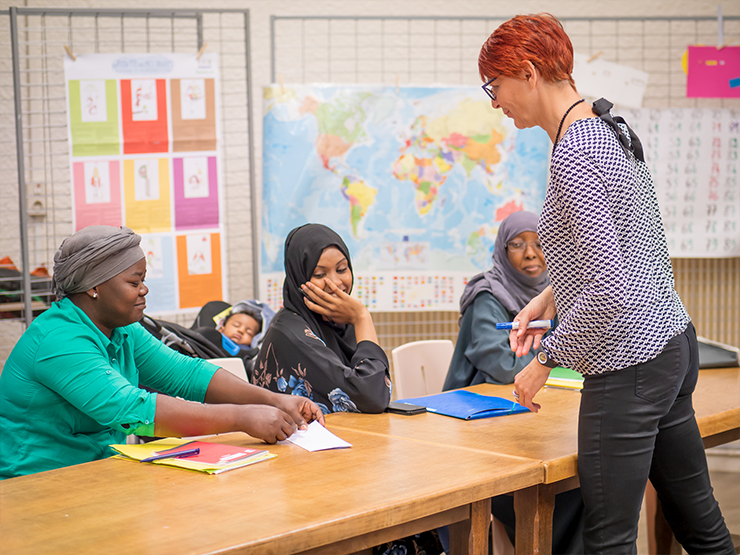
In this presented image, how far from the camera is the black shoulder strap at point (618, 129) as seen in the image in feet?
4.66

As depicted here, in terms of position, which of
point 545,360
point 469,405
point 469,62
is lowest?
point 469,405

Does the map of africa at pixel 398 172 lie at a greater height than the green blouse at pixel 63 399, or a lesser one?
greater

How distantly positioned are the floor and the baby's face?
2.02 m

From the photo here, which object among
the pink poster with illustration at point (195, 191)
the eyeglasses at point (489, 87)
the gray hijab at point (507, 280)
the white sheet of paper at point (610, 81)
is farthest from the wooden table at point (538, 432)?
the white sheet of paper at point (610, 81)

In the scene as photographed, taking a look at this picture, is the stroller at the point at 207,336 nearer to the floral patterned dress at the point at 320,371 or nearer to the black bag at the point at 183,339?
the black bag at the point at 183,339

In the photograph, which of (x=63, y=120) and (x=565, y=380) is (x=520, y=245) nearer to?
(x=565, y=380)

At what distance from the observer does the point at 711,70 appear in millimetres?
3760

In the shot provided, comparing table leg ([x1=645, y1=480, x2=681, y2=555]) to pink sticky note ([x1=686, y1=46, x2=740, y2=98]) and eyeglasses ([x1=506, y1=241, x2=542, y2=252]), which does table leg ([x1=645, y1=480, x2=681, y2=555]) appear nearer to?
eyeglasses ([x1=506, y1=241, x2=542, y2=252])

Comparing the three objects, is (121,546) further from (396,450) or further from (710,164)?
(710,164)

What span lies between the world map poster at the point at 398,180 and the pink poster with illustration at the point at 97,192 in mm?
718

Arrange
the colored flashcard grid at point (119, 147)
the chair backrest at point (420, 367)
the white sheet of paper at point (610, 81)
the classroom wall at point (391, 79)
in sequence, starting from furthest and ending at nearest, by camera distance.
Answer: the classroom wall at point (391, 79)
the white sheet of paper at point (610, 81)
the colored flashcard grid at point (119, 147)
the chair backrest at point (420, 367)

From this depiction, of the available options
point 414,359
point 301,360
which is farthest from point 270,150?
point 301,360

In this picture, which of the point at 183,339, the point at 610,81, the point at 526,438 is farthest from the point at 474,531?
the point at 610,81

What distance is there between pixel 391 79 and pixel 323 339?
2.42 metres
